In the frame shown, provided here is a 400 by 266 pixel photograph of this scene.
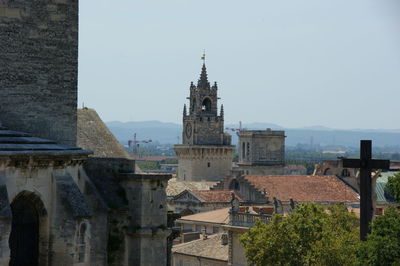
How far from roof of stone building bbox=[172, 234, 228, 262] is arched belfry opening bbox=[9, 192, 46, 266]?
46.1 m

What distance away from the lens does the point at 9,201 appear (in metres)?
18.4

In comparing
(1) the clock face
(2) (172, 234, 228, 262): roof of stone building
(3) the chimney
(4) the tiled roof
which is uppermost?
(1) the clock face

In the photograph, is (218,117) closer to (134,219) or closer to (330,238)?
(330,238)

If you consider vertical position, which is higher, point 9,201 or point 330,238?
point 9,201

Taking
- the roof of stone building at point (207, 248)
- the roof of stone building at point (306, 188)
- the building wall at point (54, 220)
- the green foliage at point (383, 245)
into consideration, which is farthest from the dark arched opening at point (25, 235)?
the roof of stone building at point (306, 188)

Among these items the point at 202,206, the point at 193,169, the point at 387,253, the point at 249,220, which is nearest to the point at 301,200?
the point at 202,206

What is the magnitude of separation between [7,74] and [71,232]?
351 centimetres

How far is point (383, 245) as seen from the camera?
25.0m

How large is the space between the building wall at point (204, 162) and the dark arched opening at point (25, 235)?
122 meters

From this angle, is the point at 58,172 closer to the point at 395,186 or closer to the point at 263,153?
the point at 395,186

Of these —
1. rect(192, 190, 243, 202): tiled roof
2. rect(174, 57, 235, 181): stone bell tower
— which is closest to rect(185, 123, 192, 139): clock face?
rect(174, 57, 235, 181): stone bell tower

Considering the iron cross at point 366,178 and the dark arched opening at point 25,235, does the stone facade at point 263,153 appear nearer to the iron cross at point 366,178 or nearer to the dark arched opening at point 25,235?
the iron cross at point 366,178

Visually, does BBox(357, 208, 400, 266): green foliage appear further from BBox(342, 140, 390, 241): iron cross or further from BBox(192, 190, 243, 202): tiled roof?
BBox(192, 190, 243, 202): tiled roof

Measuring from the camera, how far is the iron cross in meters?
25.8
